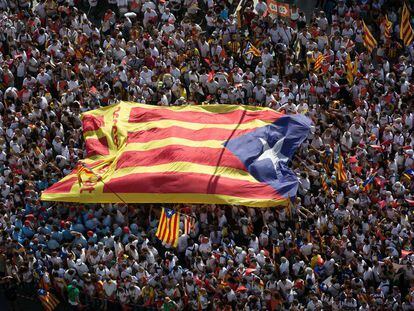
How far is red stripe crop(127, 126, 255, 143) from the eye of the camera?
1656 inches

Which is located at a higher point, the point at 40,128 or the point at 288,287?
the point at 40,128

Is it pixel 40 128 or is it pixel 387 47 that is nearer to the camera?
pixel 40 128

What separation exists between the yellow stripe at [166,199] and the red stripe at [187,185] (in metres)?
0.13

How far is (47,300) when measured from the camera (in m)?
37.7

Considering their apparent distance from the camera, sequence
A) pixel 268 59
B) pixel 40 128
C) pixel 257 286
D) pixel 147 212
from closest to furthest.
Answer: pixel 257 286
pixel 147 212
pixel 40 128
pixel 268 59

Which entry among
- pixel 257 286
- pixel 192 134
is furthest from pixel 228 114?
A: pixel 257 286

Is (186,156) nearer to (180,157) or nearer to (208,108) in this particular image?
(180,157)

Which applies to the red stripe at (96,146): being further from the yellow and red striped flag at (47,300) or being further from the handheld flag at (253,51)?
the handheld flag at (253,51)

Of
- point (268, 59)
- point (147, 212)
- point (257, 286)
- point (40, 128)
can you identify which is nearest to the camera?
point (257, 286)

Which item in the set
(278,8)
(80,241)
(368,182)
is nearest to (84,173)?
(80,241)

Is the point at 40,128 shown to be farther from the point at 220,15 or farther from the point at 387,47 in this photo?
the point at 387,47

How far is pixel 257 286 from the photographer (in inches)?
1470

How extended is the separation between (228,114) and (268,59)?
351 cm

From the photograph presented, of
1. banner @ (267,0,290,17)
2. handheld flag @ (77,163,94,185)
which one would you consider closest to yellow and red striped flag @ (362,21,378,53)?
banner @ (267,0,290,17)
